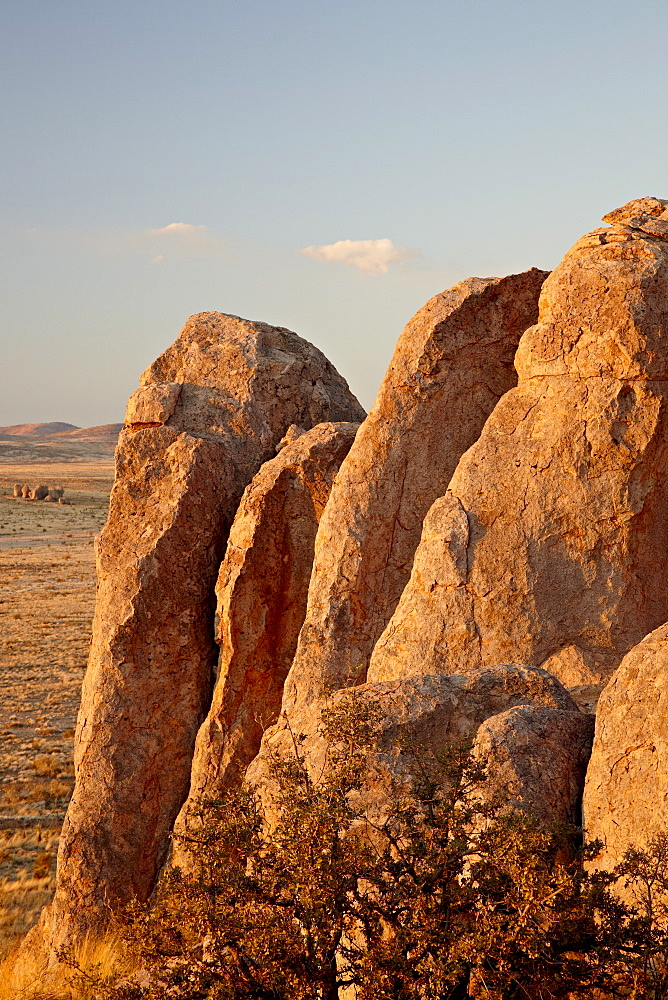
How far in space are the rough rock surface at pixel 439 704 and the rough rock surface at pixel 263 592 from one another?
5.68 metres

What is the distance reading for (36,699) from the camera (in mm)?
33031

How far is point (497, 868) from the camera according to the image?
6.25m

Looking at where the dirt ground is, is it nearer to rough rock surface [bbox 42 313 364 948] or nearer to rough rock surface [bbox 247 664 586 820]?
rough rock surface [bbox 42 313 364 948]

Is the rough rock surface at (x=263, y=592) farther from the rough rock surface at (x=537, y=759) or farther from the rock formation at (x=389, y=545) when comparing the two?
the rough rock surface at (x=537, y=759)

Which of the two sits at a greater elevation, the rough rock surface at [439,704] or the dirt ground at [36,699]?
the rough rock surface at [439,704]

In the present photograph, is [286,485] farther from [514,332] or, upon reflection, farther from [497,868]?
[497,868]

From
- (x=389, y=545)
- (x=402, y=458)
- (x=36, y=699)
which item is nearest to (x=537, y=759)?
(x=389, y=545)

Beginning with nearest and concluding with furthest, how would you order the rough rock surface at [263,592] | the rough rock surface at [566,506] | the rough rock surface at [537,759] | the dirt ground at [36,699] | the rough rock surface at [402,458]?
the rough rock surface at [537,759] → the rough rock surface at [566,506] → the rough rock surface at [402,458] → the rough rock surface at [263,592] → the dirt ground at [36,699]

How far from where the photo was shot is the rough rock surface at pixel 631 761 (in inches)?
280

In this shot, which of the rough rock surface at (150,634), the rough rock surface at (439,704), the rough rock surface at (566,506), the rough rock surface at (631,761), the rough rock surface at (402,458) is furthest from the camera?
the rough rock surface at (150,634)

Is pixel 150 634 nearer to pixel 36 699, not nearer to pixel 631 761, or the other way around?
pixel 631 761

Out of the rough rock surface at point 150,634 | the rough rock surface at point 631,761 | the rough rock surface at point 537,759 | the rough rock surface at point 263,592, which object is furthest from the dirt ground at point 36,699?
the rough rock surface at point 631,761

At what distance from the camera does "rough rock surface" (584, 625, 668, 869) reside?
7.12 meters

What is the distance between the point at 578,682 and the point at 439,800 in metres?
4.95
